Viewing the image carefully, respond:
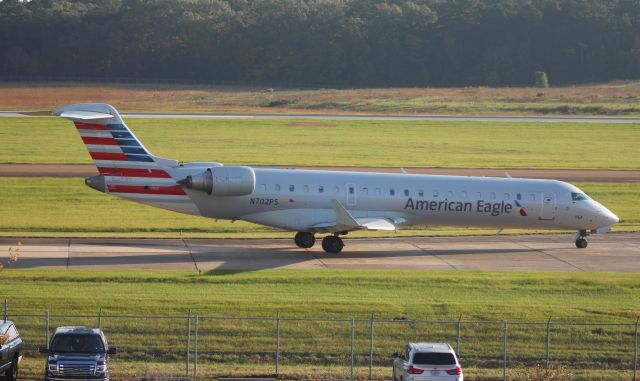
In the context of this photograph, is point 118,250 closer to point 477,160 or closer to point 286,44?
point 477,160

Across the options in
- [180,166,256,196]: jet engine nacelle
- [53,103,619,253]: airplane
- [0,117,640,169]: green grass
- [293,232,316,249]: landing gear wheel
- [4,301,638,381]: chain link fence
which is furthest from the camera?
[0,117,640,169]: green grass

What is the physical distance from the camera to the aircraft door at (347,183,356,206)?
41.5 m

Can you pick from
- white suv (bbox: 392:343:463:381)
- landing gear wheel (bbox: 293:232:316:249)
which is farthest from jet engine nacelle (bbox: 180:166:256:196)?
white suv (bbox: 392:343:463:381)

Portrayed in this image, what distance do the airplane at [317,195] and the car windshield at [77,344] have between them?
51.9 ft

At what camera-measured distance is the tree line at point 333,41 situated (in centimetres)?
14238

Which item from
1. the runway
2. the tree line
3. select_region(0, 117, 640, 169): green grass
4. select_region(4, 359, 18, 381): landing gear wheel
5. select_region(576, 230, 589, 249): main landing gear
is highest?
the tree line

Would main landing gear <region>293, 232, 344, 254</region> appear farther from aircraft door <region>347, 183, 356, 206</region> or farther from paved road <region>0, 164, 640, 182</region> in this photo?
paved road <region>0, 164, 640, 182</region>

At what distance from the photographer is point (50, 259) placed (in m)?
37.9

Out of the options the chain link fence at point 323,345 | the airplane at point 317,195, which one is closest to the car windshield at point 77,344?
the chain link fence at point 323,345

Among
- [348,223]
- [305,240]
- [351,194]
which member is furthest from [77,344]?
[351,194]

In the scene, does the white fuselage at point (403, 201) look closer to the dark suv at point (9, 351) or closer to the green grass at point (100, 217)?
the green grass at point (100, 217)

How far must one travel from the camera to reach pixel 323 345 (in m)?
29.1

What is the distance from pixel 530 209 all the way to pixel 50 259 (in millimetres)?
18855

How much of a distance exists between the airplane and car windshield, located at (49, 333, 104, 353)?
1582 cm
